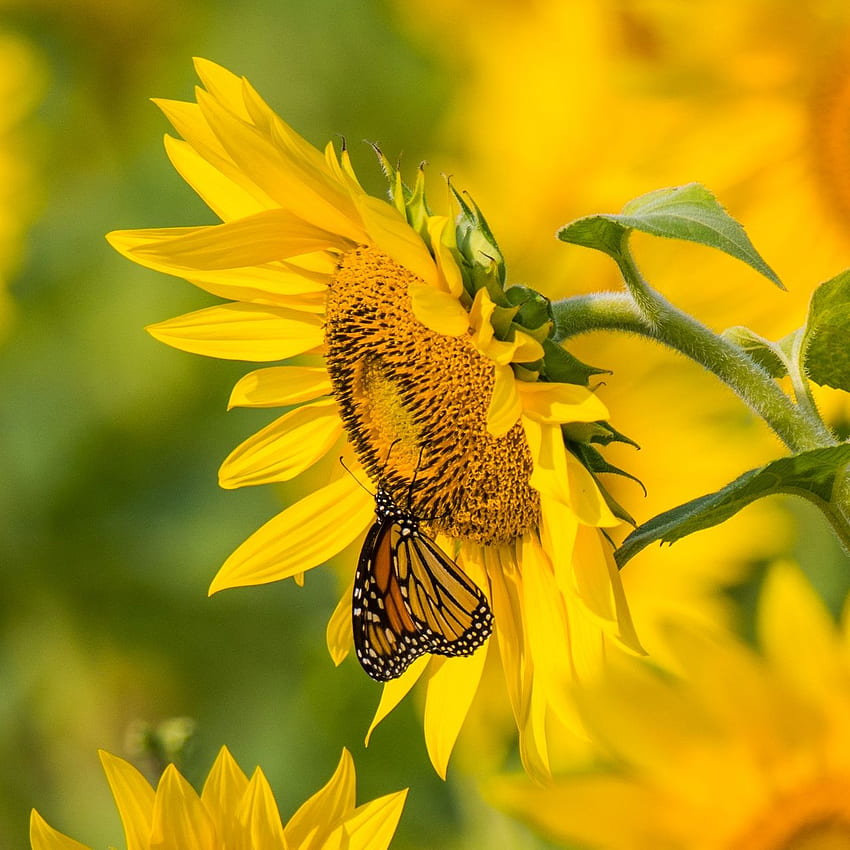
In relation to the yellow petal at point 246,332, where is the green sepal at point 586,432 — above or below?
below

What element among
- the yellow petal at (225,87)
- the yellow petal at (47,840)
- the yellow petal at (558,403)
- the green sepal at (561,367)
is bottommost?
the yellow petal at (47,840)

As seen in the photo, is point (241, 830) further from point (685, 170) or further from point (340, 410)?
point (685, 170)

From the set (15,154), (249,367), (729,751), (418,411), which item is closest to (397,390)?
(418,411)

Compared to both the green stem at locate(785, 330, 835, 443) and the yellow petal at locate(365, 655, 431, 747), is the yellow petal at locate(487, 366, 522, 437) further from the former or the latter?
the yellow petal at locate(365, 655, 431, 747)

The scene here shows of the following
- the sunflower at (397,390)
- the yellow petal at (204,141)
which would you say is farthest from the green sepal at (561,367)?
the yellow petal at (204,141)

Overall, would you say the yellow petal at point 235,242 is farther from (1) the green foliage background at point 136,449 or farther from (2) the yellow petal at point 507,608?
(1) the green foliage background at point 136,449

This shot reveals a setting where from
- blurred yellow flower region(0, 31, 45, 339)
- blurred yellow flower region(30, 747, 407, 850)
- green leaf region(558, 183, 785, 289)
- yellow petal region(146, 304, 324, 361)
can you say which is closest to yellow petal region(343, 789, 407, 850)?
blurred yellow flower region(30, 747, 407, 850)

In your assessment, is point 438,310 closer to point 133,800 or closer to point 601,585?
point 601,585
